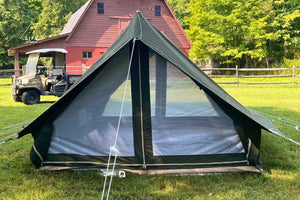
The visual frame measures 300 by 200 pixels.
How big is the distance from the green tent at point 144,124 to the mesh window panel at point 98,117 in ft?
0.04

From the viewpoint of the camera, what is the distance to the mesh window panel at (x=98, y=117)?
334cm

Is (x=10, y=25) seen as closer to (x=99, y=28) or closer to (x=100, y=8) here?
(x=100, y=8)

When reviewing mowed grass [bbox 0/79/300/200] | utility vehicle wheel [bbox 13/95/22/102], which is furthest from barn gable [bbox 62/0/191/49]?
mowed grass [bbox 0/79/300/200]

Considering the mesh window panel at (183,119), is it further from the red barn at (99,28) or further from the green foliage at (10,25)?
the green foliage at (10,25)

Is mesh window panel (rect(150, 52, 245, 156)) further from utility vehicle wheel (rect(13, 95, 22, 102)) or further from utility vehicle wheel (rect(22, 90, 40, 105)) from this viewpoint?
utility vehicle wheel (rect(13, 95, 22, 102))

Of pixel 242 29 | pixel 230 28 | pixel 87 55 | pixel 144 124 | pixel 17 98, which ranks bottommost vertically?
pixel 17 98

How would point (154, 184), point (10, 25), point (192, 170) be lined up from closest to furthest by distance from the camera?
point (154, 184), point (192, 170), point (10, 25)

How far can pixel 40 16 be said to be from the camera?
32156 mm

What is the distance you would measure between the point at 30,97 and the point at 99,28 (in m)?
11.2

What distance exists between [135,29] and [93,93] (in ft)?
2.95

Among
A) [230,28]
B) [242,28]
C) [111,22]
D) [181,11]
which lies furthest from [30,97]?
[181,11]

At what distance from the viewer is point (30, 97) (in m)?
9.16

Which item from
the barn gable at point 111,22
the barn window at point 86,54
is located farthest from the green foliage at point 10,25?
the barn window at point 86,54

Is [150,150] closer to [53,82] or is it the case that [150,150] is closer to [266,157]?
[266,157]
